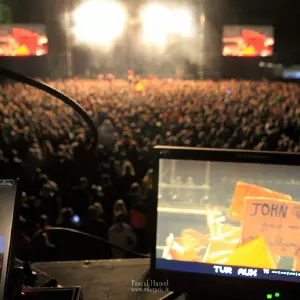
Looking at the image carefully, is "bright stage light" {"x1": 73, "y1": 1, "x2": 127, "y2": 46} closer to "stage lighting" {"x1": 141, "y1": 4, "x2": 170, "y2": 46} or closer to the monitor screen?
"stage lighting" {"x1": 141, "y1": 4, "x2": 170, "y2": 46}

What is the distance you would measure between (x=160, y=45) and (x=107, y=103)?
2847 millimetres

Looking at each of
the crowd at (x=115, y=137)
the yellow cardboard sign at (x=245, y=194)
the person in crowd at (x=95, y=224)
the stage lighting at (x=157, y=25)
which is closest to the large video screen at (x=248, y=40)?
the stage lighting at (x=157, y=25)

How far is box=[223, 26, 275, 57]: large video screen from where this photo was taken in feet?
25.7

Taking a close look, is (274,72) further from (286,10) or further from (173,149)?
(173,149)

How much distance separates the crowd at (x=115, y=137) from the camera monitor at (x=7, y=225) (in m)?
0.08

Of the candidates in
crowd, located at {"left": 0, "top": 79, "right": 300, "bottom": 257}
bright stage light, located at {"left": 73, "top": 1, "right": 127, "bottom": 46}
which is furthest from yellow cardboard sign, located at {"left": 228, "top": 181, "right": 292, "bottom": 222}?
bright stage light, located at {"left": 73, "top": 1, "right": 127, "bottom": 46}

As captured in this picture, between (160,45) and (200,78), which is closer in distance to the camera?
(200,78)

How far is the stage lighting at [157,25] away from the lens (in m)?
7.13

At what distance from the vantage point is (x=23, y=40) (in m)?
7.24

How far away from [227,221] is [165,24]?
22.9 ft

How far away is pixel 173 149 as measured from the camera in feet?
2.24

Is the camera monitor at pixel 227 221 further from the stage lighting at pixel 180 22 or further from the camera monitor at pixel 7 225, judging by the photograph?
the stage lighting at pixel 180 22

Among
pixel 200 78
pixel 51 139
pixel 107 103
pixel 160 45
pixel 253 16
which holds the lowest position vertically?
pixel 51 139

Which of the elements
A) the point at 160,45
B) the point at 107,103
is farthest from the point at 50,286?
the point at 160,45
